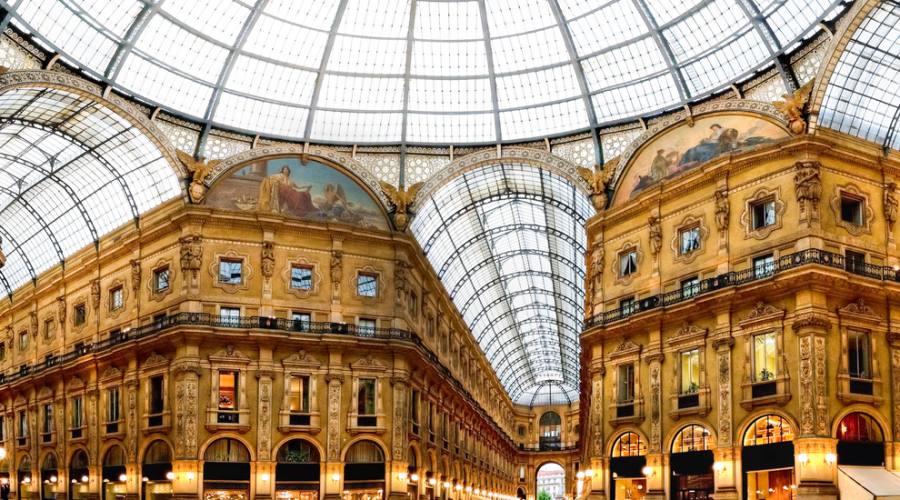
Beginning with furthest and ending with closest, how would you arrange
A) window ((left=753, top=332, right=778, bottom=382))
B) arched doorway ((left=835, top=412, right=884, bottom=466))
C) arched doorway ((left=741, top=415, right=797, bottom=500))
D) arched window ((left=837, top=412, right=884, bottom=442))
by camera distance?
window ((left=753, top=332, right=778, bottom=382)) < arched doorway ((left=741, top=415, right=797, bottom=500)) < arched window ((left=837, top=412, right=884, bottom=442)) < arched doorway ((left=835, top=412, right=884, bottom=466))

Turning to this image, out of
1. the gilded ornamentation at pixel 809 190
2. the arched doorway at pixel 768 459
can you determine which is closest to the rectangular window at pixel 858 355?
the arched doorway at pixel 768 459

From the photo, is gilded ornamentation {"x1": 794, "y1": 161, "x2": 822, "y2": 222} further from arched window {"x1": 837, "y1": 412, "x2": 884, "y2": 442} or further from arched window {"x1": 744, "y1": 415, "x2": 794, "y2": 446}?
arched window {"x1": 744, "y1": 415, "x2": 794, "y2": 446}

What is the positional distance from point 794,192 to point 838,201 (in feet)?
7.74

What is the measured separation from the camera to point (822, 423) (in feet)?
150

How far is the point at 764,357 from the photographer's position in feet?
162

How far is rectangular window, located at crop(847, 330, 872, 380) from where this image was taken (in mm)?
47750

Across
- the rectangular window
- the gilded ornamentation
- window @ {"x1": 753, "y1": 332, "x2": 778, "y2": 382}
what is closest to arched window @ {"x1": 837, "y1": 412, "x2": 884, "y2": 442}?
the rectangular window

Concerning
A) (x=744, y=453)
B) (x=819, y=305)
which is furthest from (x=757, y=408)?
(x=819, y=305)

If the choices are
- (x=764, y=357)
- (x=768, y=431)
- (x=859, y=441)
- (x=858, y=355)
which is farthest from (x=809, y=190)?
(x=859, y=441)

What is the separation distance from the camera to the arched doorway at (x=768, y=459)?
156ft

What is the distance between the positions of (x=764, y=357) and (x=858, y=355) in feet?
14.4

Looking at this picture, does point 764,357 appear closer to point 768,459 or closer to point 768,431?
point 768,431

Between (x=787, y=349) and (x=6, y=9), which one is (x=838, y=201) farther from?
(x=6, y=9)

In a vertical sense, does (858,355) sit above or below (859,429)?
above
